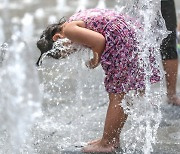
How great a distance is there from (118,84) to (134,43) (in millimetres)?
264

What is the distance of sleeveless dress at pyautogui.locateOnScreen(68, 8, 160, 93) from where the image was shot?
10.9 ft

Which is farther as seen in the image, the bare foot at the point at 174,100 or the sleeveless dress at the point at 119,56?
the bare foot at the point at 174,100

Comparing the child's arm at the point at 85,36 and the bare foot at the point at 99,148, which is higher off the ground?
the child's arm at the point at 85,36

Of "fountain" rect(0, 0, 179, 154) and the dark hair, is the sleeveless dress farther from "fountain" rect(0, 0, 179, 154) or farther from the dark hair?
the dark hair

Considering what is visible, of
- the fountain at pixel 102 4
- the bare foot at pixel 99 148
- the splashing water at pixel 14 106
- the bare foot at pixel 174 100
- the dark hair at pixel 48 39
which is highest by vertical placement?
the fountain at pixel 102 4

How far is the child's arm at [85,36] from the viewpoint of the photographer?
325 centimetres

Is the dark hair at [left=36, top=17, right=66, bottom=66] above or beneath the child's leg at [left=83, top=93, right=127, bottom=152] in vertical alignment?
above

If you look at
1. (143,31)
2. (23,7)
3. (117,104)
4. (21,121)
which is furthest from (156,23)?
(23,7)

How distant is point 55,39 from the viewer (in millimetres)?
3398

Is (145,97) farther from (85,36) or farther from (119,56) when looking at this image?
(85,36)

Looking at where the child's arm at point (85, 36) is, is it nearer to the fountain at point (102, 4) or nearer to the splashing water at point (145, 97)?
the splashing water at point (145, 97)

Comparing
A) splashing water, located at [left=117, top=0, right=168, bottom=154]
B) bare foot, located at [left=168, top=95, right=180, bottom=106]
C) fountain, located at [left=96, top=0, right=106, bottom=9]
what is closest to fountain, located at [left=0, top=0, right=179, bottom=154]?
splashing water, located at [left=117, top=0, right=168, bottom=154]

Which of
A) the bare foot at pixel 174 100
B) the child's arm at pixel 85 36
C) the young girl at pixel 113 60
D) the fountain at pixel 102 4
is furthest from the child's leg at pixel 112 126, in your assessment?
the fountain at pixel 102 4

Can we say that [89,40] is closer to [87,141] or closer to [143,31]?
[143,31]
